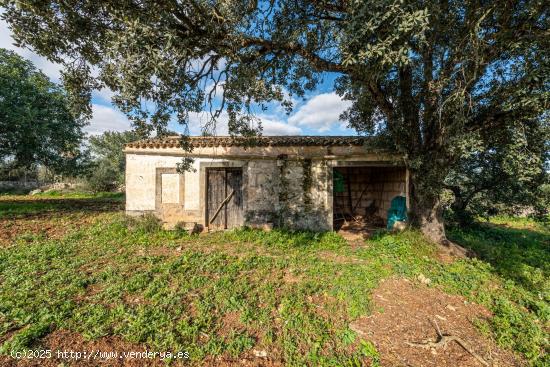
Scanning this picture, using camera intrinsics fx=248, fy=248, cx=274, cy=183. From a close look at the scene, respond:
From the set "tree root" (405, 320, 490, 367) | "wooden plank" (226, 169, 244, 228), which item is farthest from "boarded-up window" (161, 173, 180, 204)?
"tree root" (405, 320, 490, 367)

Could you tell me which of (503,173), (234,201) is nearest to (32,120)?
(234,201)

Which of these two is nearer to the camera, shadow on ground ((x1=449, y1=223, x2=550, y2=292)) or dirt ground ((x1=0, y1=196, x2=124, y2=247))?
shadow on ground ((x1=449, y1=223, x2=550, y2=292))

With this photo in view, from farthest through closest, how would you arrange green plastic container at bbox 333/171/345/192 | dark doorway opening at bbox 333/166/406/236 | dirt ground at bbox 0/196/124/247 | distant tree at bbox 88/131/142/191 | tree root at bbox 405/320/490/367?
distant tree at bbox 88/131/142/191 → green plastic container at bbox 333/171/345/192 → dark doorway opening at bbox 333/166/406/236 → dirt ground at bbox 0/196/124/247 → tree root at bbox 405/320/490/367

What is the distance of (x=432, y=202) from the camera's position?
6379 mm

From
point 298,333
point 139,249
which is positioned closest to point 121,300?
point 139,249

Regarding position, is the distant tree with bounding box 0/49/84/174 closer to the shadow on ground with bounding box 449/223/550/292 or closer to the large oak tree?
the large oak tree

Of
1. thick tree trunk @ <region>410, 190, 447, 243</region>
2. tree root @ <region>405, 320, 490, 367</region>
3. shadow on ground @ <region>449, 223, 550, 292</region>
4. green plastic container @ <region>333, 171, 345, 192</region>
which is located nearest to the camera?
tree root @ <region>405, 320, 490, 367</region>

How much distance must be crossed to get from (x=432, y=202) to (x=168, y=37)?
22.2ft

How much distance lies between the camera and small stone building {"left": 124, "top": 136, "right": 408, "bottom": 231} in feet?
26.9

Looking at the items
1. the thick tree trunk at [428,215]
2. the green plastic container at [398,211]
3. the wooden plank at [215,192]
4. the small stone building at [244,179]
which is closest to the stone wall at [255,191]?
the small stone building at [244,179]

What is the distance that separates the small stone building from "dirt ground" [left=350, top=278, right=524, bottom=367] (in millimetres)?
3878

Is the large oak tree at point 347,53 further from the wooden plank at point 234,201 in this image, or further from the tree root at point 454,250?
the wooden plank at point 234,201

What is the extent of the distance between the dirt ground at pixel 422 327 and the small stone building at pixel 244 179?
12.7ft

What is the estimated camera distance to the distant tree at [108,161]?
68.6 feet
